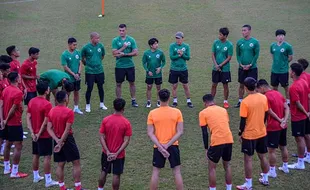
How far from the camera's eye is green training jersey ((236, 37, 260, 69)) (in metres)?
13.7

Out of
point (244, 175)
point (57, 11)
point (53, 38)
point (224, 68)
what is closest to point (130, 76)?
point (224, 68)

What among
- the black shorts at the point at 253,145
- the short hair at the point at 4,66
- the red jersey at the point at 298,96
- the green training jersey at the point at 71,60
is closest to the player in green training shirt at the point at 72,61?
the green training jersey at the point at 71,60

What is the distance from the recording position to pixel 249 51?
1378 centimetres

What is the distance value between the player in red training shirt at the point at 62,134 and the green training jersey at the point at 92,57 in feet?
15.8

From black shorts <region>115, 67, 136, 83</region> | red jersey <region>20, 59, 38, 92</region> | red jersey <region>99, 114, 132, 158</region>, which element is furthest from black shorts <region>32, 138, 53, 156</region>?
black shorts <region>115, 67, 136, 83</region>

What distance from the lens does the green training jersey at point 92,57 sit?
13742 mm

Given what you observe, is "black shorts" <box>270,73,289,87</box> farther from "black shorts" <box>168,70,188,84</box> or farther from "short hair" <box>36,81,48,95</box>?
"short hair" <box>36,81,48,95</box>

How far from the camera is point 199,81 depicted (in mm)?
16531

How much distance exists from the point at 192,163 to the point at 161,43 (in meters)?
11.8

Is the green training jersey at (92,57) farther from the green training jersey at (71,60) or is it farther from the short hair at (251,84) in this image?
the short hair at (251,84)

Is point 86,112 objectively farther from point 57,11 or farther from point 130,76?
point 57,11

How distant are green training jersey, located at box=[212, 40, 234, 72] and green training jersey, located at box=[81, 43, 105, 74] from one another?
3.35 meters

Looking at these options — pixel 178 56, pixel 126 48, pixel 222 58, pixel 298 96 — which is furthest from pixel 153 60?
pixel 298 96

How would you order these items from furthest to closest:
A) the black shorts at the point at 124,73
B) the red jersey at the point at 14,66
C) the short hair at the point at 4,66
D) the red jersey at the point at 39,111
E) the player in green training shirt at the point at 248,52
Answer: the black shorts at the point at 124,73 < the player in green training shirt at the point at 248,52 < the red jersey at the point at 14,66 < the short hair at the point at 4,66 < the red jersey at the point at 39,111
